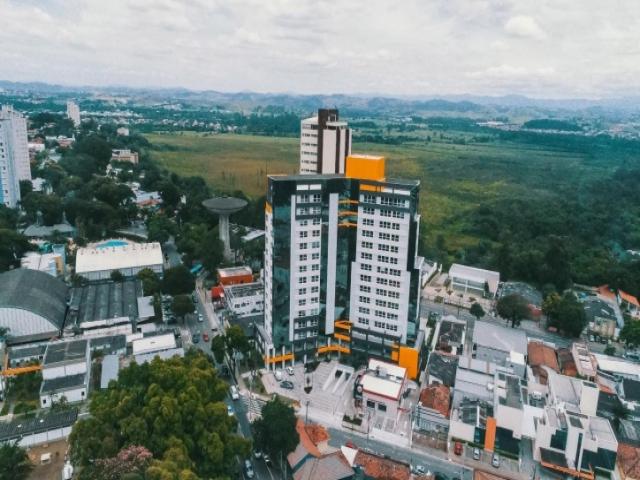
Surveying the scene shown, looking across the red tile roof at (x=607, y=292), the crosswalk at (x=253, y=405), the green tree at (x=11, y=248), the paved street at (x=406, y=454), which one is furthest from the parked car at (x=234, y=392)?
the red tile roof at (x=607, y=292)

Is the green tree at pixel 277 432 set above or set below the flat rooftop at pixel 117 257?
below

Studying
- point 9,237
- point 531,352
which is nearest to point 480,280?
point 531,352

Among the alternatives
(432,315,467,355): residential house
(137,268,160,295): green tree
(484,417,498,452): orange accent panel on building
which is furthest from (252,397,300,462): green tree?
(137,268,160,295): green tree

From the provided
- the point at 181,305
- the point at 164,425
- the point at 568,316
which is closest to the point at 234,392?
the point at 164,425

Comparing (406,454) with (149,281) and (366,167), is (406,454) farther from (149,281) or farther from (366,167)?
(149,281)

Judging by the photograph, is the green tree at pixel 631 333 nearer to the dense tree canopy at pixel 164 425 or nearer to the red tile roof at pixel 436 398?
the red tile roof at pixel 436 398

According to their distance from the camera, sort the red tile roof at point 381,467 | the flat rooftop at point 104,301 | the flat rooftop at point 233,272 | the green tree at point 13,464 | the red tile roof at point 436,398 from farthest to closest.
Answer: the flat rooftop at point 233,272 < the flat rooftop at point 104,301 < the red tile roof at point 436,398 < the red tile roof at point 381,467 < the green tree at point 13,464
